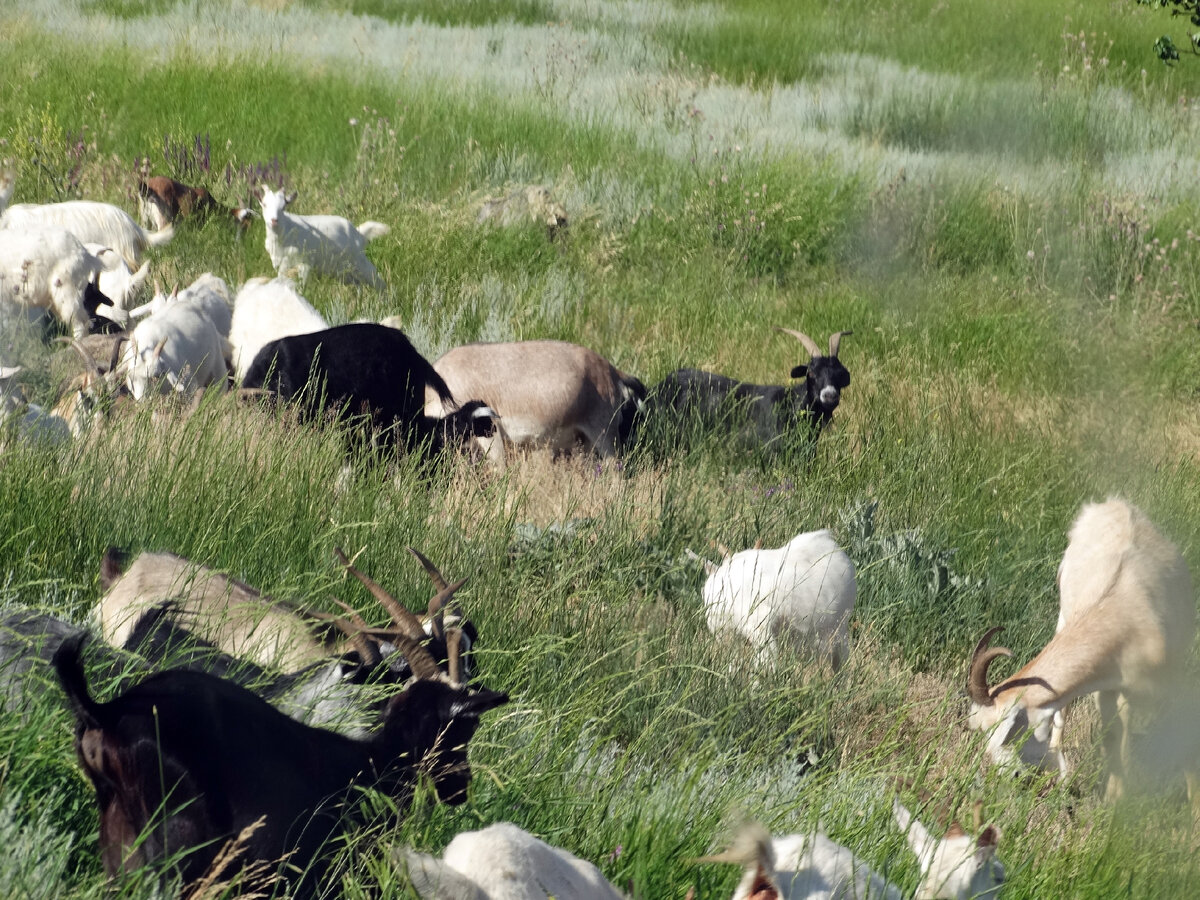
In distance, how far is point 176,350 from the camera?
24.9 feet

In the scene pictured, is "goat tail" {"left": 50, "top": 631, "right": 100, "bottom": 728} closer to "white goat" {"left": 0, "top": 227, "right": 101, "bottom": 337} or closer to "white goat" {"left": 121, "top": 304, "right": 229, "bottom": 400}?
"white goat" {"left": 121, "top": 304, "right": 229, "bottom": 400}

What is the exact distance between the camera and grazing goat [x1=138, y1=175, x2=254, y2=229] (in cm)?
1229

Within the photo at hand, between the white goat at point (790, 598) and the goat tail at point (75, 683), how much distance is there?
328 cm

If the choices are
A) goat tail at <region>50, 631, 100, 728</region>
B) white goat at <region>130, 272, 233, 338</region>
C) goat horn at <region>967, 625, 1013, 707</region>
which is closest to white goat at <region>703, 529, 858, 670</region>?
goat horn at <region>967, 625, 1013, 707</region>

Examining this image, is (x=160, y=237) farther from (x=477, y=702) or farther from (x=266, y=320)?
(x=477, y=702)

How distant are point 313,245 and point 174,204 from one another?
2009 millimetres

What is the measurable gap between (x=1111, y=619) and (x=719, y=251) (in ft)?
28.6

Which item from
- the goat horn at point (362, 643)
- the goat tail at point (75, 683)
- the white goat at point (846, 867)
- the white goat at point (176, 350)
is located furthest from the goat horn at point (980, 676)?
the white goat at point (176, 350)

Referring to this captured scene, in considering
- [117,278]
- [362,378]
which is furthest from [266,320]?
[117,278]

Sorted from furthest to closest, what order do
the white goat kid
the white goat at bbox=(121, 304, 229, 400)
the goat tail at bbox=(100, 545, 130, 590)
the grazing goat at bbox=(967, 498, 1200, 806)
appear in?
the white goat at bbox=(121, 304, 229, 400) → the grazing goat at bbox=(967, 498, 1200, 806) → the goat tail at bbox=(100, 545, 130, 590) → the white goat kid

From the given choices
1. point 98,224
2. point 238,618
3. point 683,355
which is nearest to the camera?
point 238,618

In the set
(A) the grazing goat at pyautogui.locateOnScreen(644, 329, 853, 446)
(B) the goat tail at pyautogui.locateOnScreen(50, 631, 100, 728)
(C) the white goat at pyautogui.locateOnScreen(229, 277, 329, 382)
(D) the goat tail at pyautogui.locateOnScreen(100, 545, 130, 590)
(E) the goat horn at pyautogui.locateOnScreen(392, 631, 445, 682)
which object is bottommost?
(A) the grazing goat at pyautogui.locateOnScreen(644, 329, 853, 446)

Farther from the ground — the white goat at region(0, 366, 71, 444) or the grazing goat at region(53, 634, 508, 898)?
the grazing goat at region(53, 634, 508, 898)

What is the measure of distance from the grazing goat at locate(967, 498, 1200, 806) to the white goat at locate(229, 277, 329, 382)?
184 inches
